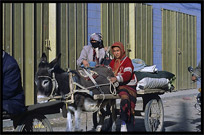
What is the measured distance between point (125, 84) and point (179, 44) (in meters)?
11.2

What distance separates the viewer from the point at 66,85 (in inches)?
190

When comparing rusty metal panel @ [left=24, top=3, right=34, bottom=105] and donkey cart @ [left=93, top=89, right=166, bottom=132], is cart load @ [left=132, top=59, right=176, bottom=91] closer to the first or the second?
donkey cart @ [left=93, top=89, right=166, bottom=132]

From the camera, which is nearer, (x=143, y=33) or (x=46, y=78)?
(x=46, y=78)

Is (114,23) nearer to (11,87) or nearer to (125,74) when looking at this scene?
(125,74)

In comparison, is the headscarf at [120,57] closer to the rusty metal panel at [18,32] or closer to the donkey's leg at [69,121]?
the donkey's leg at [69,121]

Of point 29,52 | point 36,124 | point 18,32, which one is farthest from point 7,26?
point 36,124

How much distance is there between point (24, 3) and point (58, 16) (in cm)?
131

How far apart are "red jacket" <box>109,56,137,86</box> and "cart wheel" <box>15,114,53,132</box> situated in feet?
4.88

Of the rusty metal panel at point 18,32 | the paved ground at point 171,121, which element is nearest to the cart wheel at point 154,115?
the paved ground at point 171,121

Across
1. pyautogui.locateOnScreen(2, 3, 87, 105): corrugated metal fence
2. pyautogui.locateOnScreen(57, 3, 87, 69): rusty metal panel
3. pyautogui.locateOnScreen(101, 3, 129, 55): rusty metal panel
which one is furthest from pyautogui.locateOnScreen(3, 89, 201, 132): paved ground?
Answer: pyautogui.locateOnScreen(101, 3, 129, 55): rusty metal panel

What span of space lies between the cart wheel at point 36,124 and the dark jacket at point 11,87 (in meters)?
0.42

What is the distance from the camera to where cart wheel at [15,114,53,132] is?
16.4 ft

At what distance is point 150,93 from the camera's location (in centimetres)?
631

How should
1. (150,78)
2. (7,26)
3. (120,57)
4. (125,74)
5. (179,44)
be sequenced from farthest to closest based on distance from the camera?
1. (179,44)
2. (7,26)
3. (150,78)
4. (120,57)
5. (125,74)
